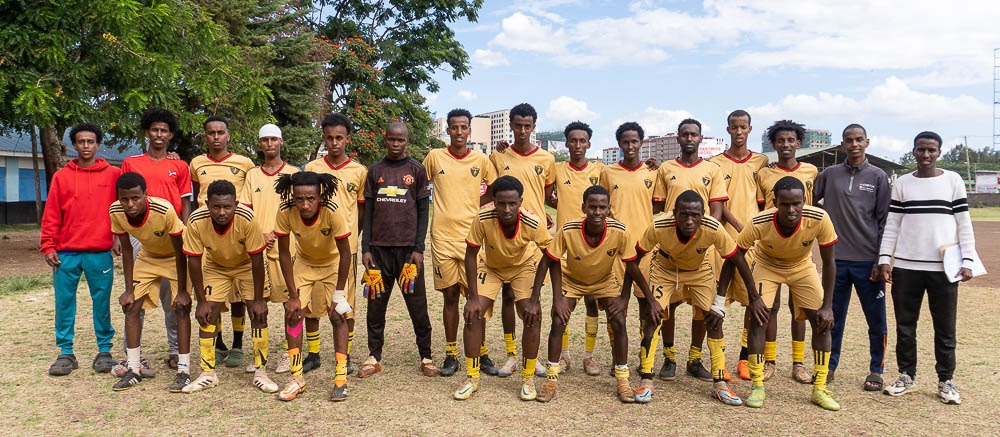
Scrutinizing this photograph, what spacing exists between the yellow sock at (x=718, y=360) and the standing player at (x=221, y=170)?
426cm

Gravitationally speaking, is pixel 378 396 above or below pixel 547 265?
below

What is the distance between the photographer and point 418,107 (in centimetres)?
3219

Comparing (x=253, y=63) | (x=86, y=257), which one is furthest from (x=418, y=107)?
(x=86, y=257)

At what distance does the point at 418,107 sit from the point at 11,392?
91.6 ft

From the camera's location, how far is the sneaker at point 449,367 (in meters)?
5.90

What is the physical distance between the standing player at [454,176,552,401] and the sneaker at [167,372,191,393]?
2.27m

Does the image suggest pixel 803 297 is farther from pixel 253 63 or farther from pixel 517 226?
pixel 253 63

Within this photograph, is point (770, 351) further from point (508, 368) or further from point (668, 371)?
point (508, 368)

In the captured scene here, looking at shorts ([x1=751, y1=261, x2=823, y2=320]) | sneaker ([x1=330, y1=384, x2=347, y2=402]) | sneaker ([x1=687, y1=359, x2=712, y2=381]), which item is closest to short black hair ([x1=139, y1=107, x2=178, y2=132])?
sneaker ([x1=330, y1=384, x2=347, y2=402])

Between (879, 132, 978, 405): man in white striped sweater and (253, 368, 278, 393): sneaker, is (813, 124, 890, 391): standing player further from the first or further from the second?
(253, 368, 278, 393): sneaker

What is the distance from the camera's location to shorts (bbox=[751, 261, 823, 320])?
5.26 metres

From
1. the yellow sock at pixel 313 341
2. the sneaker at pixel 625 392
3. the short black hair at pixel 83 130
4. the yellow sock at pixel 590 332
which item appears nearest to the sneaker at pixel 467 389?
the sneaker at pixel 625 392

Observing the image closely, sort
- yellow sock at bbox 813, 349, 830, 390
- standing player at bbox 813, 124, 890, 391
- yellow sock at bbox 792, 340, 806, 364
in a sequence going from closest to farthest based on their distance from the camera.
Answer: yellow sock at bbox 813, 349, 830, 390 → standing player at bbox 813, 124, 890, 391 → yellow sock at bbox 792, 340, 806, 364

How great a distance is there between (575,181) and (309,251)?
8.45 ft
